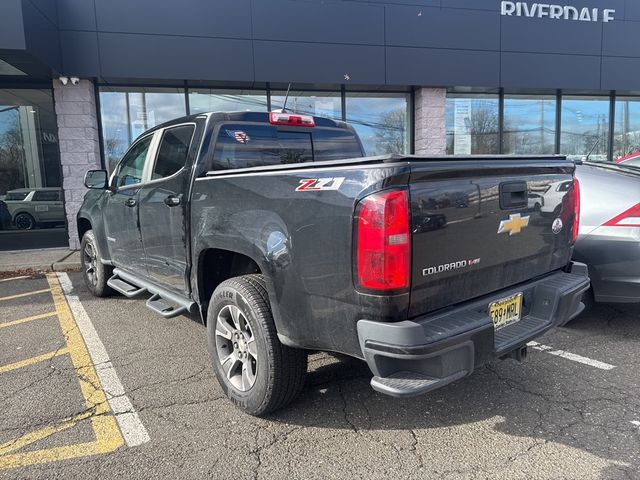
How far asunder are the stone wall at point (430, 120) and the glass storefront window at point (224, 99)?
3.28 meters

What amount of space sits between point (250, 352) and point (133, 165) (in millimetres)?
2714

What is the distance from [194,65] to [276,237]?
7.25 metres

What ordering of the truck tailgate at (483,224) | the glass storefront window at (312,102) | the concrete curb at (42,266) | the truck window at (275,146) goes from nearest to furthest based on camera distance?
the truck tailgate at (483,224) → the truck window at (275,146) → the concrete curb at (42,266) → the glass storefront window at (312,102)

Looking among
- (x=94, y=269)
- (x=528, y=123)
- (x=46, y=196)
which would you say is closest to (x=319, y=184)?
(x=94, y=269)

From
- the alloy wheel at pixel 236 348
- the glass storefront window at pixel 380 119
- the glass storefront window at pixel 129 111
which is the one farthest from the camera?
the glass storefront window at pixel 380 119

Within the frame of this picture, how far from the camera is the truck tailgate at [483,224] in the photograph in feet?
7.81

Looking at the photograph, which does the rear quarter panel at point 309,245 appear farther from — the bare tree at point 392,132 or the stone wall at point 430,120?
the bare tree at point 392,132

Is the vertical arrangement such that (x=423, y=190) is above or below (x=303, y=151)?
below

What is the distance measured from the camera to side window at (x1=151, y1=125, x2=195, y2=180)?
3.85m

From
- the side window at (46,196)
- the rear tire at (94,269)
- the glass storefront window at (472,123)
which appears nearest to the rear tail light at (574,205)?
the rear tire at (94,269)

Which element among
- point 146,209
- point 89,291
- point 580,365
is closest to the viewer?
point 580,365

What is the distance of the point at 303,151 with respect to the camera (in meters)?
4.23

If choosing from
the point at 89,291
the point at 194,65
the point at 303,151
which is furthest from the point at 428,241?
the point at 194,65

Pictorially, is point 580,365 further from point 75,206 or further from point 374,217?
point 75,206
